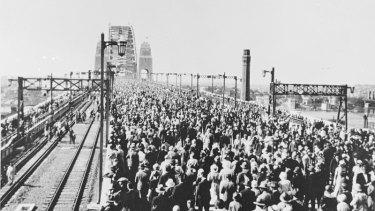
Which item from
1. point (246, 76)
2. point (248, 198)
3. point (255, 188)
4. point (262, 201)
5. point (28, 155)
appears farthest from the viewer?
point (246, 76)

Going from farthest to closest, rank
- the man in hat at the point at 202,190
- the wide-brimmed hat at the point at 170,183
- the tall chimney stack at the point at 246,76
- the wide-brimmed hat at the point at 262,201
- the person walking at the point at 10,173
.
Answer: the tall chimney stack at the point at 246,76 → the person walking at the point at 10,173 → the man in hat at the point at 202,190 → the wide-brimmed hat at the point at 170,183 → the wide-brimmed hat at the point at 262,201

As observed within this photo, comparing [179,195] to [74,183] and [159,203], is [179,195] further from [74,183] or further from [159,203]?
[74,183]

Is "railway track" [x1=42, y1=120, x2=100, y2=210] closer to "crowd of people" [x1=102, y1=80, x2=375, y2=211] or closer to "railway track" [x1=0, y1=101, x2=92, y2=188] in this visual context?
"railway track" [x1=0, y1=101, x2=92, y2=188]

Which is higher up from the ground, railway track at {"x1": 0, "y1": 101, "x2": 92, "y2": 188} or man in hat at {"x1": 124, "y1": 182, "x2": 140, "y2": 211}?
man in hat at {"x1": 124, "y1": 182, "x2": 140, "y2": 211}

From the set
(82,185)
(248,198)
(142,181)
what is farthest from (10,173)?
(248,198)

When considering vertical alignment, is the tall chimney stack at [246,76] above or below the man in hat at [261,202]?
above

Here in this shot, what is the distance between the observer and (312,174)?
34.5 ft

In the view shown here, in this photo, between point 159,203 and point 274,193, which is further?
point 274,193

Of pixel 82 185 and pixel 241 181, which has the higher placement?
pixel 241 181

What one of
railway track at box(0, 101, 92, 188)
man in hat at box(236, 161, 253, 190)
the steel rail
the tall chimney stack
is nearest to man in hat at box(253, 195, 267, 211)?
man in hat at box(236, 161, 253, 190)

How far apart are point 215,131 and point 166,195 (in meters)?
9.87

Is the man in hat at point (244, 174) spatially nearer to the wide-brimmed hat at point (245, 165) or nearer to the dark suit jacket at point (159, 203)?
the wide-brimmed hat at point (245, 165)

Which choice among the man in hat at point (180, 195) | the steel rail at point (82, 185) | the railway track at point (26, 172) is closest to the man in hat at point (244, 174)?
the man in hat at point (180, 195)

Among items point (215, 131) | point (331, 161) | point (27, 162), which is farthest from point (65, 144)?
point (331, 161)
